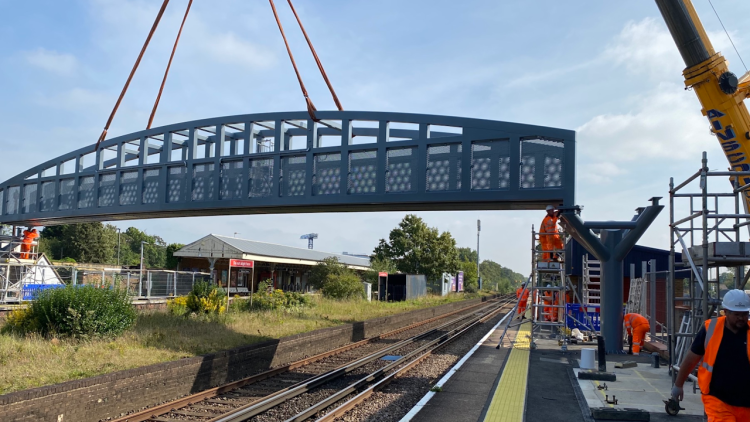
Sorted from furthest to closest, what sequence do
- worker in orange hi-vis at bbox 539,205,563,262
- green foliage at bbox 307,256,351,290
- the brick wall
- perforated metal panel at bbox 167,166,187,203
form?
green foliage at bbox 307,256,351,290, perforated metal panel at bbox 167,166,187,203, worker in orange hi-vis at bbox 539,205,563,262, the brick wall

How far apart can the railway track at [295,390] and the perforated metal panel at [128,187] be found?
7.44 m

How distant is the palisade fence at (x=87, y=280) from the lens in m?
17.6

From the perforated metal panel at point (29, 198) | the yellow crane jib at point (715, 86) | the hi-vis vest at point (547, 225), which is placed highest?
the yellow crane jib at point (715, 86)

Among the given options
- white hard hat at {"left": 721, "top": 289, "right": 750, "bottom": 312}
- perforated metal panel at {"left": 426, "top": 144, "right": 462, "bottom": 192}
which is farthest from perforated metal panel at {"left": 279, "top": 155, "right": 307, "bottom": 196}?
white hard hat at {"left": 721, "top": 289, "right": 750, "bottom": 312}

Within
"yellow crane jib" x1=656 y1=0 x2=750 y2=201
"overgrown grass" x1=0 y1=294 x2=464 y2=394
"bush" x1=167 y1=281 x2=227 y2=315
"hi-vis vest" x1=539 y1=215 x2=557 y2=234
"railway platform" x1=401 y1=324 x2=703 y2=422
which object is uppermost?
"yellow crane jib" x1=656 y1=0 x2=750 y2=201

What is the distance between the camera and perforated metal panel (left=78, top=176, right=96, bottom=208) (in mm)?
17500

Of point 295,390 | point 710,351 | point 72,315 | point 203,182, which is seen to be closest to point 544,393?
point 295,390

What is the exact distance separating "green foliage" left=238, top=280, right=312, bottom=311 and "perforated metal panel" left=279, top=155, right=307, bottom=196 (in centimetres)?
790

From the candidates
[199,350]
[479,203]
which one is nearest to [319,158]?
[479,203]

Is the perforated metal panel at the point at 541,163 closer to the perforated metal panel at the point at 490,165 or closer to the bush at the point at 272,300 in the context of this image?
the perforated metal panel at the point at 490,165

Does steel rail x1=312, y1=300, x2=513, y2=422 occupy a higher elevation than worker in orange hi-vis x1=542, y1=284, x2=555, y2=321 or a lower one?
lower

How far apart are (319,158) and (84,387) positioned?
8032 millimetres

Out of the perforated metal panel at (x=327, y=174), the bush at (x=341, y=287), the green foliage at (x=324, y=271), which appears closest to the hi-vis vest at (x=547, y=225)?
the perforated metal panel at (x=327, y=174)

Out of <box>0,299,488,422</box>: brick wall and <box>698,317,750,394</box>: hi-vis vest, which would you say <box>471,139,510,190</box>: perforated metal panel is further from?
<box>698,317,750,394</box>: hi-vis vest
